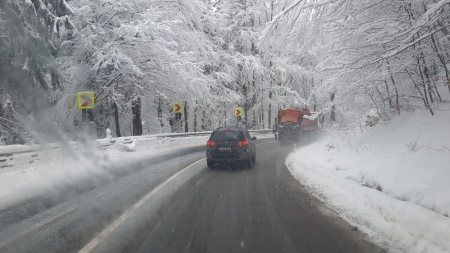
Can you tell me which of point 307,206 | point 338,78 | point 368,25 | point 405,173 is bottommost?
point 307,206

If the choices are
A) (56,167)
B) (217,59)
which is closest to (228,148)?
(56,167)

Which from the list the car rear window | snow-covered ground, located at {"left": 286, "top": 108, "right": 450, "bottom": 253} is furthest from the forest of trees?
the car rear window

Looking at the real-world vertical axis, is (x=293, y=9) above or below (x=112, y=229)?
above

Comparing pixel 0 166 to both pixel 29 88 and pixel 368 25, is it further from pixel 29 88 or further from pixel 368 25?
pixel 368 25

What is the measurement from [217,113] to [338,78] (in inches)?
1146

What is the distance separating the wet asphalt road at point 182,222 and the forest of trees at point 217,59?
3226 mm

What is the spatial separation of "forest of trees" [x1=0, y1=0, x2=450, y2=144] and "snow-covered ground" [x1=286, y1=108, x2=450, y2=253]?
3.68ft

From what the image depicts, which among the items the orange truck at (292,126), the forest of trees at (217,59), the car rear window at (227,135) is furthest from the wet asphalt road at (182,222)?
the orange truck at (292,126)

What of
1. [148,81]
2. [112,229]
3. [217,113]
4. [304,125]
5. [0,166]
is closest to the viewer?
[112,229]

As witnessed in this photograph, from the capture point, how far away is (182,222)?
17.4 feet

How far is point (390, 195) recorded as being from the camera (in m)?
5.62

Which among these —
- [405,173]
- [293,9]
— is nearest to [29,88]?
[293,9]

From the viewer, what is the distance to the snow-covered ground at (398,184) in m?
4.34

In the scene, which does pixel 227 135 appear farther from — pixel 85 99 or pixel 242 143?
pixel 85 99
